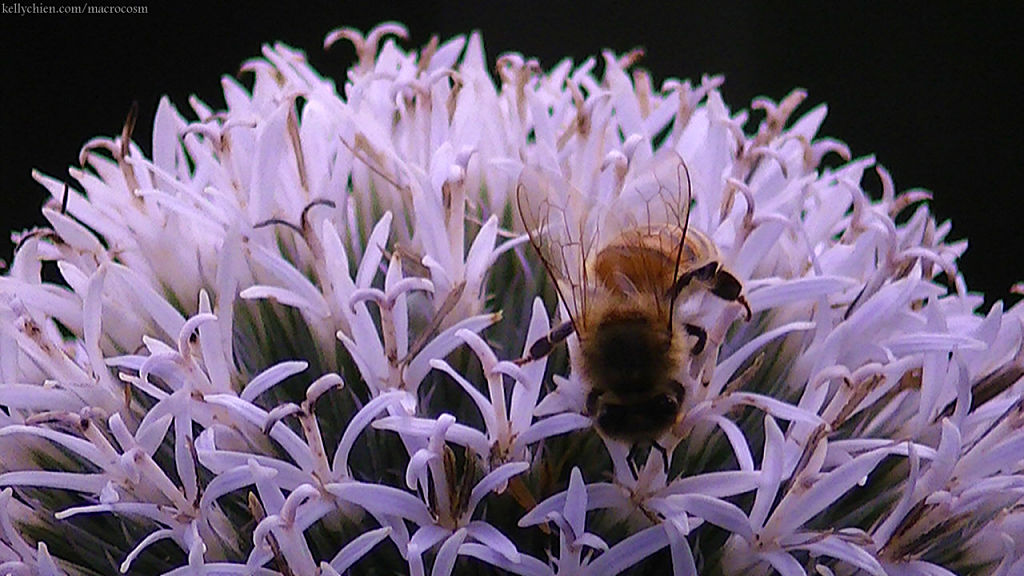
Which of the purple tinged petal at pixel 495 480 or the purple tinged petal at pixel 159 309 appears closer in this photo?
the purple tinged petal at pixel 495 480

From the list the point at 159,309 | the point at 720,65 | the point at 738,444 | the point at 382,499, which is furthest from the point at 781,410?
the point at 720,65

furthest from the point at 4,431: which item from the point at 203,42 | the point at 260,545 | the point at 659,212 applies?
the point at 203,42

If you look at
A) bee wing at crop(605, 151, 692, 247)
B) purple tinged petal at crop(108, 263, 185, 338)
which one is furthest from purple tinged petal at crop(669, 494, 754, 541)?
purple tinged petal at crop(108, 263, 185, 338)

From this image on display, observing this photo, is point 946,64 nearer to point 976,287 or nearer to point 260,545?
point 976,287

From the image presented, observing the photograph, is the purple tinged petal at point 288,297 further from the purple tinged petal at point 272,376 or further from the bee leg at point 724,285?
the bee leg at point 724,285

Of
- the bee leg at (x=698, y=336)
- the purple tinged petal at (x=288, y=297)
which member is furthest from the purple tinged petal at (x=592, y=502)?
the purple tinged petal at (x=288, y=297)
